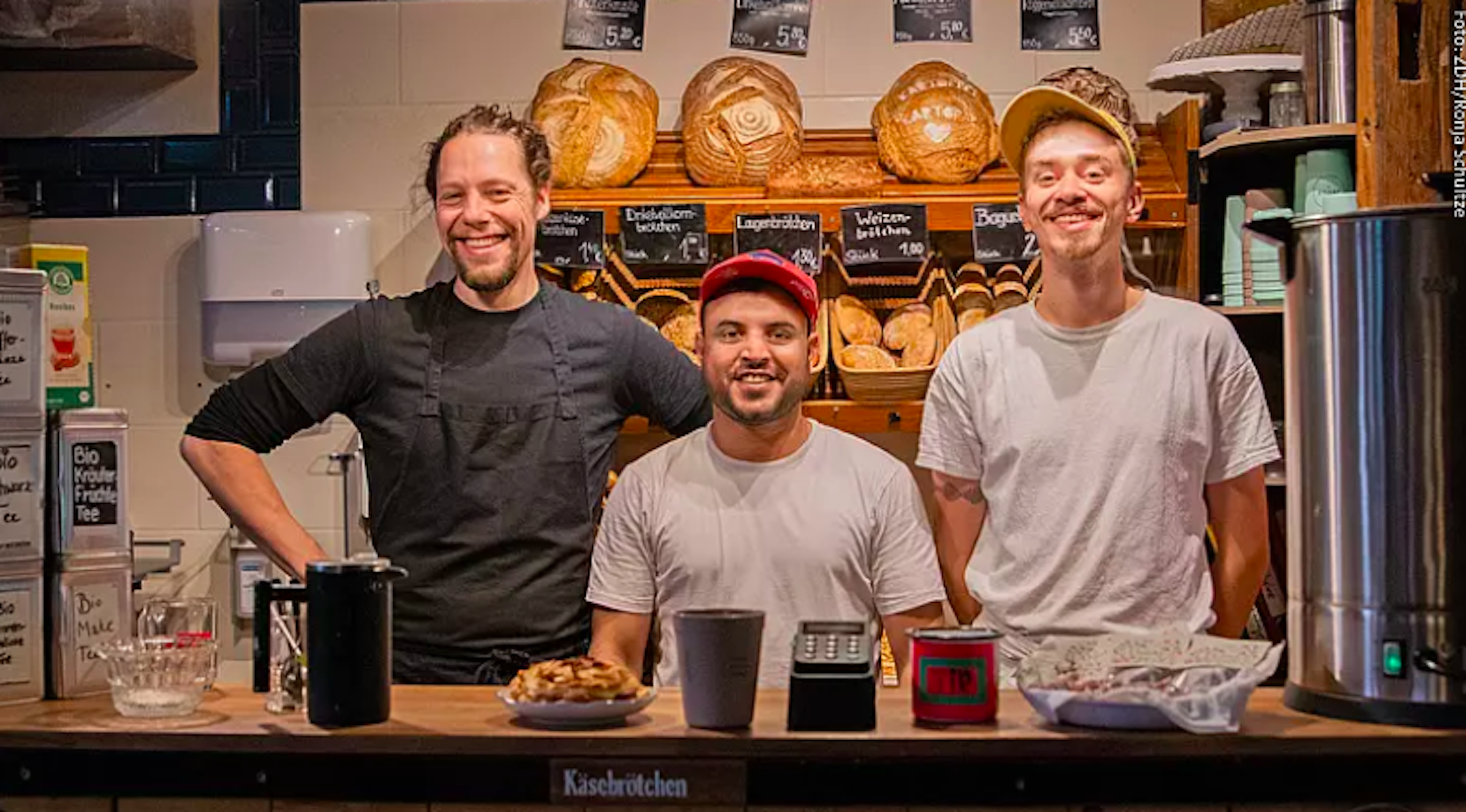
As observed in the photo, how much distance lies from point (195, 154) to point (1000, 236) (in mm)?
2276

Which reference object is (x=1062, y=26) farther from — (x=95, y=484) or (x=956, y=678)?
(x=95, y=484)

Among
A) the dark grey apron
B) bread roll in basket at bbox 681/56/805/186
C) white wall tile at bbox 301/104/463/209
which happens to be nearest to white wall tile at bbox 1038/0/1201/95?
bread roll in basket at bbox 681/56/805/186

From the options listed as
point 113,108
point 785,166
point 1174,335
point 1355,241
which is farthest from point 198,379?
point 1355,241

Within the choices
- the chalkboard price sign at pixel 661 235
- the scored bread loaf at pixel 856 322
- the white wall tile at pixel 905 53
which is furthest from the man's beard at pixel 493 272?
the white wall tile at pixel 905 53

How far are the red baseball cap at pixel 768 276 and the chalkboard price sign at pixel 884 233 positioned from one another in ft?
4.83

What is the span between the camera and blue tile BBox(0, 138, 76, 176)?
490 cm

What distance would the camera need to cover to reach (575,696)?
2078mm

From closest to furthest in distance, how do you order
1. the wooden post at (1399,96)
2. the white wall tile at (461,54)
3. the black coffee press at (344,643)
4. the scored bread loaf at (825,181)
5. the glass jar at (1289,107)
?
1. the black coffee press at (344,643)
2. the wooden post at (1399,96)
3. the glass jar at (1289,107)
4. the scored bread loaf at (825,181)
5. the white wall tile at (461,54)

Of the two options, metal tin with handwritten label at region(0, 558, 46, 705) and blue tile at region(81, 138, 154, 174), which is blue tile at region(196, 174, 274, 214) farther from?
metal tin with handwritten label at region(0, 558, 46, 705)

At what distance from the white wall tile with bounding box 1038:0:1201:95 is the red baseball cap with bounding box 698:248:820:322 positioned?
2160 mm

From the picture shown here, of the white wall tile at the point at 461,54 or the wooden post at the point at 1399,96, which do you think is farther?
the white wall tile at the point at 461,54

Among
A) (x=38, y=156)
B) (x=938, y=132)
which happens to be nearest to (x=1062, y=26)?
(x=938, y=132)

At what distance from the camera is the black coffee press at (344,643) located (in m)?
2.11

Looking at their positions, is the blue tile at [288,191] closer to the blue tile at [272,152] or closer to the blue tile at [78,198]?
the blue tile at [272,152]
